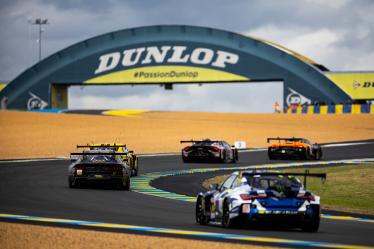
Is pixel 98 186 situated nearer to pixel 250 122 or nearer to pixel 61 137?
pixel 61 137

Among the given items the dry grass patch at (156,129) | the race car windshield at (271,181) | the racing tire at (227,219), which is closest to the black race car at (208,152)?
the dry grass patch at (156,129)

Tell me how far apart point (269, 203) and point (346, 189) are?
13.7 metres

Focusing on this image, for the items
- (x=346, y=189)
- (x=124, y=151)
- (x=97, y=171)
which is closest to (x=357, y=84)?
(x=124, y=151)

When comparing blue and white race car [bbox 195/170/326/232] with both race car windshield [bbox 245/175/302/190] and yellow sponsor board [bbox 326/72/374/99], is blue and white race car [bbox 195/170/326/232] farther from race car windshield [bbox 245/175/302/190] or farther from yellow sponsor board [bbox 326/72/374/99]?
yellow sponsor board [bbox 326/72/374/99]

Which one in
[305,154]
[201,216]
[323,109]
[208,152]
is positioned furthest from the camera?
[323,109]

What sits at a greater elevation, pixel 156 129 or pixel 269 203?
pixel 156 129

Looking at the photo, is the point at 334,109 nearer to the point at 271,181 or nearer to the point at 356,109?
the point at 356,109

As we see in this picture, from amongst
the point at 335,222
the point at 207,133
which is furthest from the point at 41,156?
the point at 335,222

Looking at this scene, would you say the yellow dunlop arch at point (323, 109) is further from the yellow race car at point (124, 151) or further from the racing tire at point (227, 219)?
the racing tire at point (227, 219)

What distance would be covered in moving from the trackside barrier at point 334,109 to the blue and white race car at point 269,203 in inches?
2738

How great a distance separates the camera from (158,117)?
8919cm

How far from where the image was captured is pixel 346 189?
3100 centimetres

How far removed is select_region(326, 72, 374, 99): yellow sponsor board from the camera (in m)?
93.5

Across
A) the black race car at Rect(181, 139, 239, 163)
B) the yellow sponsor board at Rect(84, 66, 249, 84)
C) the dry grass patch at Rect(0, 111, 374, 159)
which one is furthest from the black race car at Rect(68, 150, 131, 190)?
the yellow sponsor board at Rect(84, 66, 249, 84)
